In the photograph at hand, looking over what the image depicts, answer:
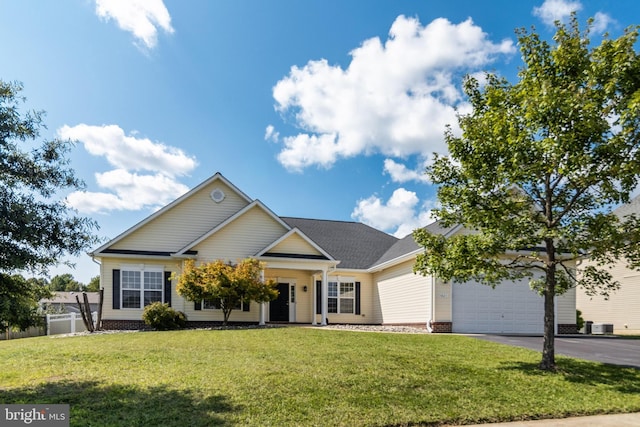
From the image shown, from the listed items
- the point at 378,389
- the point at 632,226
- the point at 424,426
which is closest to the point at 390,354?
the point at 378,389

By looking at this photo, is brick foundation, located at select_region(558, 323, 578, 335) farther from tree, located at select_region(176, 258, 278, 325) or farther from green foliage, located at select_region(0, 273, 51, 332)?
green foliage, located at select_region(0, 273, 51, 332)

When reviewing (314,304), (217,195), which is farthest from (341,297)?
(217,195)

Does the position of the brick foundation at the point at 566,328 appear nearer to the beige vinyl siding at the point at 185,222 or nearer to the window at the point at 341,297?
the window at the point at 341,297

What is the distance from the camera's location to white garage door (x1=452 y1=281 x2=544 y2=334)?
717 inches

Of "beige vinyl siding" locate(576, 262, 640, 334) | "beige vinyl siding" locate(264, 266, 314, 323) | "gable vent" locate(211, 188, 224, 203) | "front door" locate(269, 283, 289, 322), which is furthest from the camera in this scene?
"beige vinyl siding" locate(576, 262, 640, 334)

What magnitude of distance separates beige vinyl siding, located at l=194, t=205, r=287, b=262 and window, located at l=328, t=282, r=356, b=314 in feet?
14.1

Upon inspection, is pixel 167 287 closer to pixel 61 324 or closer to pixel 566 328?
pixel 61 324

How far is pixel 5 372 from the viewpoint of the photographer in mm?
8586

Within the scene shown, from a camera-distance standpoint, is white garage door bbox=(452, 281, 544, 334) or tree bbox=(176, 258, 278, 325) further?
white garage door bbox=(452, 281, 544, 334)

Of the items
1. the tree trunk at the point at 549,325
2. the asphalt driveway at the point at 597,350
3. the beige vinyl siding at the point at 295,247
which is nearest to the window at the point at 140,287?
the beige vinyl siding at the point at 295,247

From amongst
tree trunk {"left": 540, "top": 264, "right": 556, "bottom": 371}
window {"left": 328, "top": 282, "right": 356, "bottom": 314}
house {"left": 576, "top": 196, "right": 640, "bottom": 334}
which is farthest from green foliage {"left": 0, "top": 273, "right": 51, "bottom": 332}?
house {"left": 576, "top": 196, "right": 640, "bottom": 334}

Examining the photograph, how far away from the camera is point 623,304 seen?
83.9 ft

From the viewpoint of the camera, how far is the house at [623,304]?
24.8 meters

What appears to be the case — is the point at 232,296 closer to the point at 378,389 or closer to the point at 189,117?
the point at 189,117
